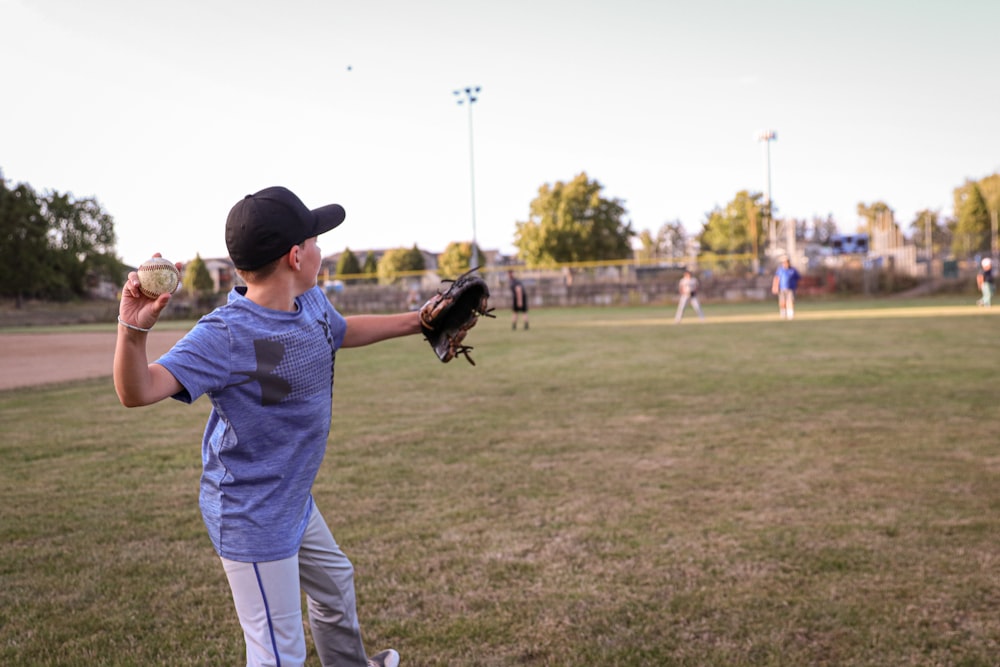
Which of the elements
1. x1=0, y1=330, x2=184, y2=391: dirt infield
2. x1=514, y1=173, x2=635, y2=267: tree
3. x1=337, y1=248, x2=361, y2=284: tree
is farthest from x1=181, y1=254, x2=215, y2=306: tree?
x1=0, y1=330, x2=184, y2=391: dirt infield

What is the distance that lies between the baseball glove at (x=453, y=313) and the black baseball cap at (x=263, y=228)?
2.45 ft

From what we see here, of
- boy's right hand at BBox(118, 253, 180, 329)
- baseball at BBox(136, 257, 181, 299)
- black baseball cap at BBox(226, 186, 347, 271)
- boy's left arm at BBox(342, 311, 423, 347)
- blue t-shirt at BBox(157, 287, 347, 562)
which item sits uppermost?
black baseball cap at BBox(226, 186, 347, 271)

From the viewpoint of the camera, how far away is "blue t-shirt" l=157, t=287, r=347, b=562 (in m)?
2.27

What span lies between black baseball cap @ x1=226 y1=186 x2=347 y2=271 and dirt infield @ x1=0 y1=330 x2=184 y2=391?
12.8m

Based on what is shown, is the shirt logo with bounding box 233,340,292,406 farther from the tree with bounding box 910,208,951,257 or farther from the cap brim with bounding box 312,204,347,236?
the tree with bounding box 910,208,951,257

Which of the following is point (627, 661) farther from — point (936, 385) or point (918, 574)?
point (936, 385)

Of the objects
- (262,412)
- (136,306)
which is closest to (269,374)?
(262,412)

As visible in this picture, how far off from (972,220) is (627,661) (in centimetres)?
7431

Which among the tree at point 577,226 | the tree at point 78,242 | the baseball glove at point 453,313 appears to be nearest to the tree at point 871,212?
the tree at point 577,226

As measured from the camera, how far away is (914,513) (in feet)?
15.7

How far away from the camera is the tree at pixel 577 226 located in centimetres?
6094

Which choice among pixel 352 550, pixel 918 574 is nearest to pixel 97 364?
pixel 352 550

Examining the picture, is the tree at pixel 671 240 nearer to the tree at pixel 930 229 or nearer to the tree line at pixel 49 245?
the tree at pixel 930 229

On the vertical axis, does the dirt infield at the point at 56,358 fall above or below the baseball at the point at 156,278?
below
